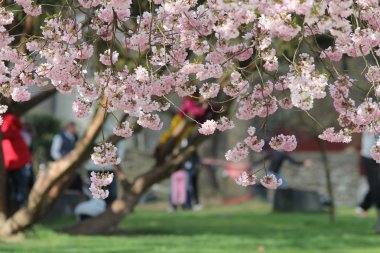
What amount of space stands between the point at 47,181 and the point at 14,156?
1341 mm

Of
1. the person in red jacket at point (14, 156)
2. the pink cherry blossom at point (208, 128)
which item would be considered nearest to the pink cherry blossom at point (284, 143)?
the pink cherry blossom at point (208, 128)

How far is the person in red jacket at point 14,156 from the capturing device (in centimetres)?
1495

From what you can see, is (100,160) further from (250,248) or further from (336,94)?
(250,248)

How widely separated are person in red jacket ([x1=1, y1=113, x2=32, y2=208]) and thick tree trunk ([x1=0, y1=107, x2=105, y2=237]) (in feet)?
2.49

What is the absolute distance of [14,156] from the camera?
15422mm

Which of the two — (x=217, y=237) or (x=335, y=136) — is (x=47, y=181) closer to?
(x=217, y=237)

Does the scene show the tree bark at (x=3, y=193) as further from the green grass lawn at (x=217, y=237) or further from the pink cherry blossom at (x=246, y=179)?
the pink cherry blossom at (x=246, y=179)

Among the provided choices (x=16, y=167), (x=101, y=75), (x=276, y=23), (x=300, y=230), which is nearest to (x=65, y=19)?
(x=101, y=75)

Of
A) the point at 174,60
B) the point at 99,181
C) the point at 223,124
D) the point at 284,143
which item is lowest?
the point at 99,181

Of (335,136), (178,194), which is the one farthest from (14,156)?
(178,194)

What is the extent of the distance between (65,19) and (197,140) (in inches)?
335

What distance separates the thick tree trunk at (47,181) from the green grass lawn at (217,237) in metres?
0.26

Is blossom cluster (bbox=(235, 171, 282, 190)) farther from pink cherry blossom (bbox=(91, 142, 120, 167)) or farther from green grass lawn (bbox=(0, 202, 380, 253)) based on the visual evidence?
green grass lawn (bbox=(0, 202, 380, 253))

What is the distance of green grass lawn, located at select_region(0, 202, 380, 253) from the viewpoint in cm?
1317
